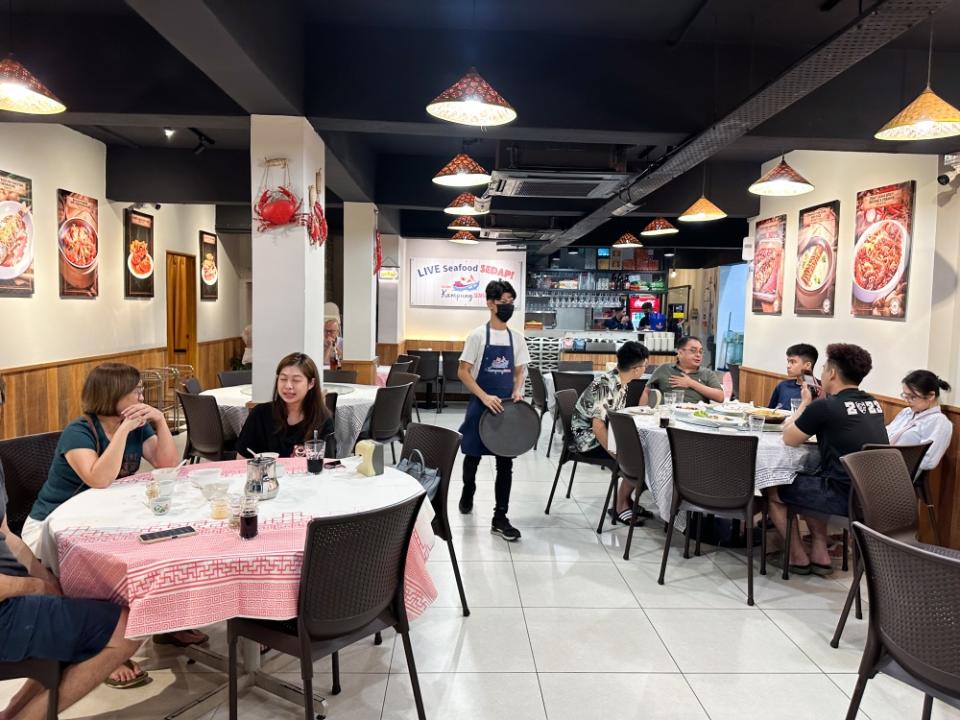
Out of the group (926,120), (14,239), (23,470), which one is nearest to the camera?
(23,470)

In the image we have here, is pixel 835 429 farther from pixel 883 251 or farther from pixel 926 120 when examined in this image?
pixel 883 251

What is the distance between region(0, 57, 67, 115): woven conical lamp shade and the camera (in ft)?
11.0

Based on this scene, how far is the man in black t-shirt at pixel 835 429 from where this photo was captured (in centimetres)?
359

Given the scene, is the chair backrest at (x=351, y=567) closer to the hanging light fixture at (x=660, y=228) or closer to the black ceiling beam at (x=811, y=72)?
the black ceiling beam at (x=811, y=72)

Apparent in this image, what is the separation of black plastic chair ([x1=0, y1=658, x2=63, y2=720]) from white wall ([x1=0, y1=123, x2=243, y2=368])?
521 cm

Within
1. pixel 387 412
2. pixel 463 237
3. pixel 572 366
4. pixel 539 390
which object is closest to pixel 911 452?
pixel 387 412

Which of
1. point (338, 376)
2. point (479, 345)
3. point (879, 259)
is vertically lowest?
point (338, 376)

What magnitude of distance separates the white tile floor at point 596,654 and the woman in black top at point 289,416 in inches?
36.8

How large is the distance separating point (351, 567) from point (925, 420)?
3.74 m

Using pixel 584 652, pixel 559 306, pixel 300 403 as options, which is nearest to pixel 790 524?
pixel 584 652

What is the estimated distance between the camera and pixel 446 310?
12047 mm

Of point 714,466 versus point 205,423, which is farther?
point 205,423

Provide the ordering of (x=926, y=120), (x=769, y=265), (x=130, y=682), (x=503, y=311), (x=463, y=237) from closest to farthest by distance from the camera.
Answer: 1. (x=130, y=682)
2. (x=926, y=120)
3. (x=503, y=311)
4. (x=769, y=265)
5. (x=463, y=237)

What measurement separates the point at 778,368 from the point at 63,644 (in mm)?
7487
